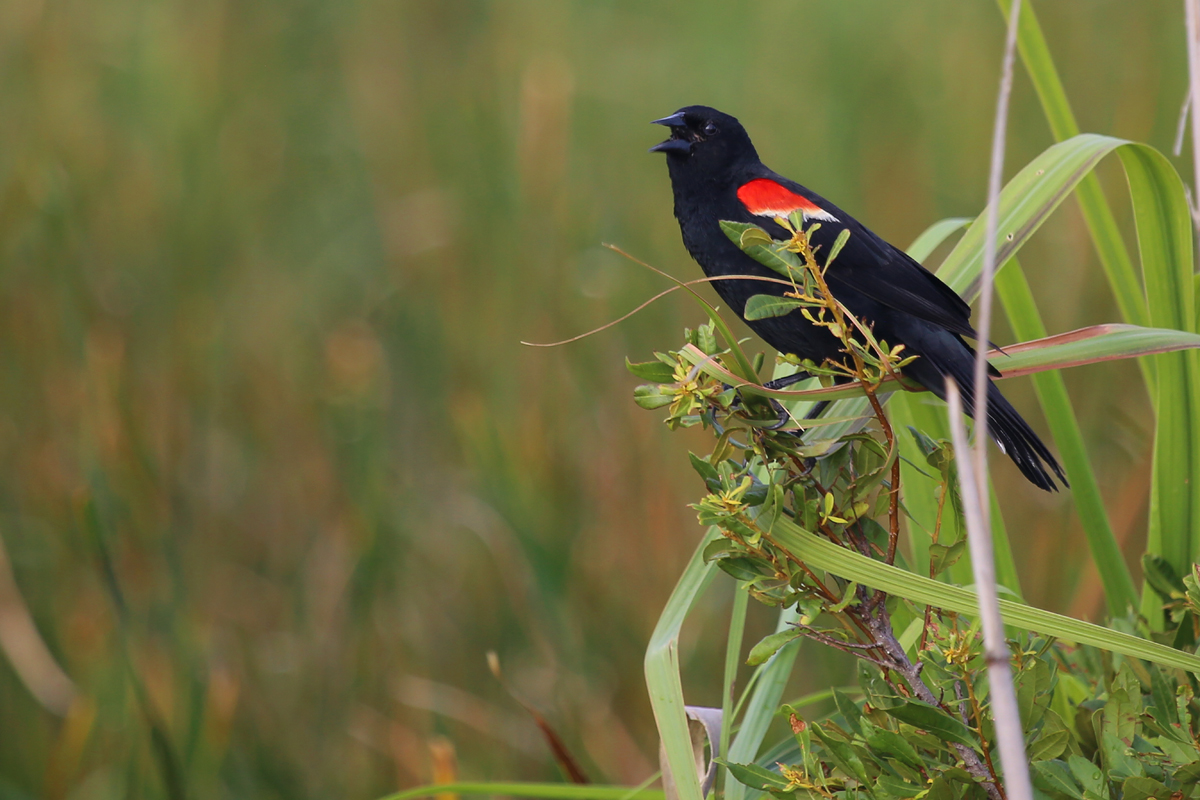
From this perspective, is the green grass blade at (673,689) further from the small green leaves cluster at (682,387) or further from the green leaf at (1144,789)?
the green leaf at (1144,789)

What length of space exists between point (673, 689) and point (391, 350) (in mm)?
2801

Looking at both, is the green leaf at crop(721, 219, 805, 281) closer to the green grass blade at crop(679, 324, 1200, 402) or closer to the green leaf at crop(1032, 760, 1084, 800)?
the green grass blade at crop(679, 324, 1200, 402)

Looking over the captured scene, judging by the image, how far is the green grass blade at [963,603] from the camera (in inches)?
35.0

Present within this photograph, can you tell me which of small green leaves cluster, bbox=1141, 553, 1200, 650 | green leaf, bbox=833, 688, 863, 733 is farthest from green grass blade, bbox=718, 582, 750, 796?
small green leaves cluster, bbox=1141, 553, 1200, 650

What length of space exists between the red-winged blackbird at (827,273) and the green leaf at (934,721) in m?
0.39

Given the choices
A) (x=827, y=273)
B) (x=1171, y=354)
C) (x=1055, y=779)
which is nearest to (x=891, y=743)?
(x=1055, y=779)

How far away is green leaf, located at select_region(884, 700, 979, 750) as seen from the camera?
843 millimetres

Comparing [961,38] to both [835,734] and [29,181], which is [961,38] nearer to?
[29,181]

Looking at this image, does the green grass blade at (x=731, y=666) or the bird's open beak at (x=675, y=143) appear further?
the bird's open beak at (x=675, y=143)

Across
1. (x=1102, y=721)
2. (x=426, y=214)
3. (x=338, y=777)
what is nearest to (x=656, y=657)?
(x=1102, y=721)

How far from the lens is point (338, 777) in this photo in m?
2.55

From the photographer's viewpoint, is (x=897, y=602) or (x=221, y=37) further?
(x=221, y=37)

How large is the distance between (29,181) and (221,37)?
4.24ft

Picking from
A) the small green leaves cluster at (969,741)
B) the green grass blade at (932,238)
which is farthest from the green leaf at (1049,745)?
the green grass blade at (932,238)
